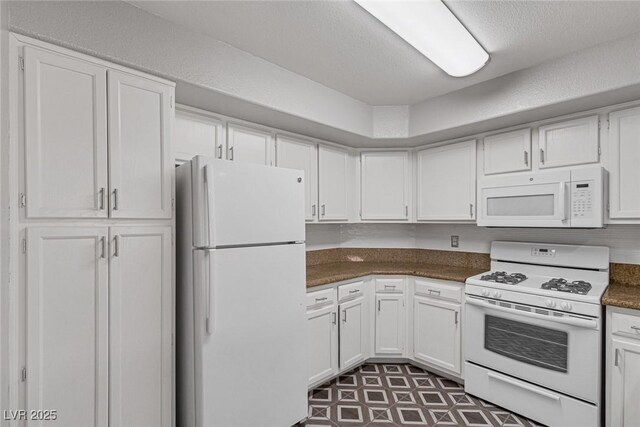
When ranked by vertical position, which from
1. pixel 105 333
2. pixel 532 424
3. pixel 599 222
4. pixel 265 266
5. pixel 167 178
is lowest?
pixel 532 424

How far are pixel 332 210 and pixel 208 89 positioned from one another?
1.60 metres

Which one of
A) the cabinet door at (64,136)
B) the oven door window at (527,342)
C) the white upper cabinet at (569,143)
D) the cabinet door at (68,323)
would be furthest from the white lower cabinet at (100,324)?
the white upper cabinet at (569,143)

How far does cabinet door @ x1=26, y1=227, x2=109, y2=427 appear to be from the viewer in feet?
4.66

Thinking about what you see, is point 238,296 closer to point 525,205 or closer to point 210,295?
point 210,295

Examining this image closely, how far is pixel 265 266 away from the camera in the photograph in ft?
6.57

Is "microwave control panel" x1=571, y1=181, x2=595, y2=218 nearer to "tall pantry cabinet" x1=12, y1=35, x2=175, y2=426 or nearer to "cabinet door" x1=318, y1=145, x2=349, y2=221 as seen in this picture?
"cabinet door" x1=318, y1=145, x2=349, y2=221

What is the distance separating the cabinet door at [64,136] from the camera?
1.41m

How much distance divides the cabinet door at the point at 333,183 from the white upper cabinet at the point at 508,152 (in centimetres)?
127

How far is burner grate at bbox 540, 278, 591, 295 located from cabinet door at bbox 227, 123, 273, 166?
7.28ft

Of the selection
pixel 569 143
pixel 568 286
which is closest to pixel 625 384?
pixel 568 286

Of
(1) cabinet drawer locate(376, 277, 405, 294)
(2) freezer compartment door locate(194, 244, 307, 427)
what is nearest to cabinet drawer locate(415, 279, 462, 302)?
(1) cabinet drawer locate(376, 277, 405, 294)

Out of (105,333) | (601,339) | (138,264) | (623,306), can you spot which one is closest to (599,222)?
(623,306)

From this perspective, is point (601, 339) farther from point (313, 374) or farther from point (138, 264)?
point (138, 264)

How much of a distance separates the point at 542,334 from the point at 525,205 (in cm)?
90
